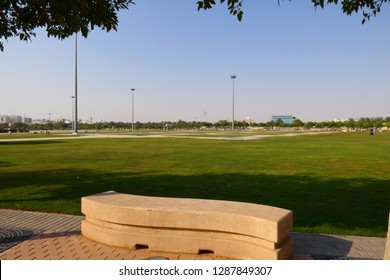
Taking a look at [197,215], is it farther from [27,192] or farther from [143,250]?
[27,192]

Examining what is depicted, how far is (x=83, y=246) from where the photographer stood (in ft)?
21.1

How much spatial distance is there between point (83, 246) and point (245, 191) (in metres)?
6.39

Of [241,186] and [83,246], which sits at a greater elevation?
[241,186]

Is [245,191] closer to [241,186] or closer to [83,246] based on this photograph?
[241,186]

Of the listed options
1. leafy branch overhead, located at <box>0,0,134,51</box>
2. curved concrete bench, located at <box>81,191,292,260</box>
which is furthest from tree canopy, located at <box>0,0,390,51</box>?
curved concrete bench, located at <box>81,191,292,260</box>

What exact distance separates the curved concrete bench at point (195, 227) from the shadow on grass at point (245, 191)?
2.61 meters

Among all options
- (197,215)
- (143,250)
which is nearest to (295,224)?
(197,215)

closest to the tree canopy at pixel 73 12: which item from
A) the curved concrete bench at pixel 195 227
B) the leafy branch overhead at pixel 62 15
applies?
the leafy branch overhead at pixel 62 15

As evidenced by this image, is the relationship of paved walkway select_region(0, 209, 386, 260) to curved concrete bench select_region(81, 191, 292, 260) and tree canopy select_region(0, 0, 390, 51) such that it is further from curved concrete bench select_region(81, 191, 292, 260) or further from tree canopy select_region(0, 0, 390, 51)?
tree canopy select_region(0, 0, 390, 51)

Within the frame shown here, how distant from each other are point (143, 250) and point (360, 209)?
647 centimetres

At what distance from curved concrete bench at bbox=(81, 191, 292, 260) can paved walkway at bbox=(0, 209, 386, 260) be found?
202 millimetres

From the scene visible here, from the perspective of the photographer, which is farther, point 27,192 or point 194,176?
point 194,176

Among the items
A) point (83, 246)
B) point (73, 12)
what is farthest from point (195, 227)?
point (73, 12)

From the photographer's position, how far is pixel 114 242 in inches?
251
